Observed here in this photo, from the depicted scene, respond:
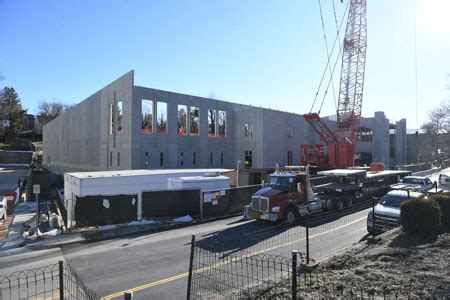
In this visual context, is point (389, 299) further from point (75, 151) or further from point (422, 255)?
point (75, 151)

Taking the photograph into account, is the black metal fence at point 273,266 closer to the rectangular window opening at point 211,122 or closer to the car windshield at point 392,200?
the car windshield at point 392,200

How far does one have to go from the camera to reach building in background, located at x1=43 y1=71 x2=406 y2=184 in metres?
36.4

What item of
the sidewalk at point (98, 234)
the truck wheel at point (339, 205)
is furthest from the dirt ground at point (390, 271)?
the sidewalk at point (98, 234)

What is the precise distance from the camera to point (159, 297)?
7980 millimetres

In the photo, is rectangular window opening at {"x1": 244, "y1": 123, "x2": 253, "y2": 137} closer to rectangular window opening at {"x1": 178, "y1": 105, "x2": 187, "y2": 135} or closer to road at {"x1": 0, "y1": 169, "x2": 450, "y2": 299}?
rectangular window opening at {"x1": 178, "y1": 105, "x2": 187, "y2": 135}

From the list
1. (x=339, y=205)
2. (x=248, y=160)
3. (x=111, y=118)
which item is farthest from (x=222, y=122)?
(x=339, y=205)

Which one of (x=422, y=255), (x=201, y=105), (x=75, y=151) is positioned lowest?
(x=422, y=255)

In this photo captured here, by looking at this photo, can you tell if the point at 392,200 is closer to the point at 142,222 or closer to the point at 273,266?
the point at 273,266

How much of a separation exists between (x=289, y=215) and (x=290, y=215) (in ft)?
0.29

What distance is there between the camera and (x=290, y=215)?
1711 centimetres

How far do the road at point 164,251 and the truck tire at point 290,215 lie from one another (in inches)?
32.6

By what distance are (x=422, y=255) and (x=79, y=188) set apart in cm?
1591

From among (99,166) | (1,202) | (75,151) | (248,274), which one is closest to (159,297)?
(248,274)

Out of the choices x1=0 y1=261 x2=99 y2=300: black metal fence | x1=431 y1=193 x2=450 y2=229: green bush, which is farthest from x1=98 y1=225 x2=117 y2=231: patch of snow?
x1=431 y1=193 x2=450 y2=229: green bush
